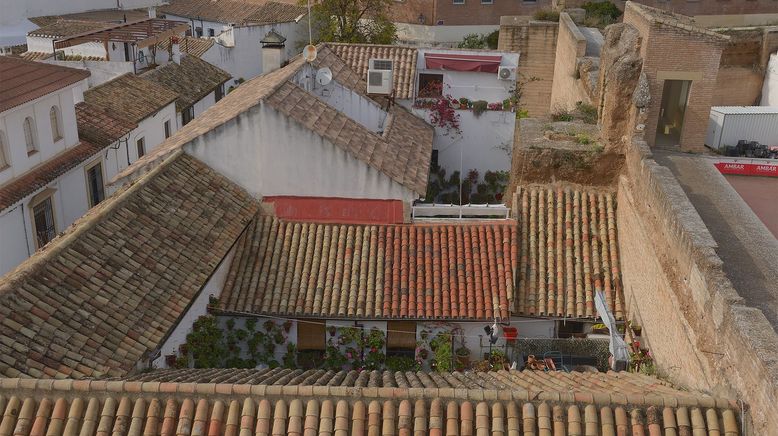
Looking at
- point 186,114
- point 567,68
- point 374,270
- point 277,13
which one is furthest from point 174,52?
point 374,270

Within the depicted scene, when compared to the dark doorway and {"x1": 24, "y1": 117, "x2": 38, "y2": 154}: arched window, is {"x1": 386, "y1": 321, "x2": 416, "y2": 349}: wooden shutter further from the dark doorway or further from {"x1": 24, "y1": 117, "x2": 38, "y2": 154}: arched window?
{"x1": 24, "y1": 117, "x2": 38, "y2": 154}: arched window

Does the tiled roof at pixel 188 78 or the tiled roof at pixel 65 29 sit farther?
the tiled roof at pixel 65 29

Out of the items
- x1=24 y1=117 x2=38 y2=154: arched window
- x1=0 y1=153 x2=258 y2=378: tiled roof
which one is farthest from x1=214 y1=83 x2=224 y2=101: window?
x1=0 y1=153 x2=258 y2=378: tiled roof

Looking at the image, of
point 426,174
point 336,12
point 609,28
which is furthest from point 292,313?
point 336,12

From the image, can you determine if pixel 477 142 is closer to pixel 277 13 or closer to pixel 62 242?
pixel 62 242

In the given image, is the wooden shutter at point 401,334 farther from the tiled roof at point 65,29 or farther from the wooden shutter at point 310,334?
the tiled roof at point 65,29

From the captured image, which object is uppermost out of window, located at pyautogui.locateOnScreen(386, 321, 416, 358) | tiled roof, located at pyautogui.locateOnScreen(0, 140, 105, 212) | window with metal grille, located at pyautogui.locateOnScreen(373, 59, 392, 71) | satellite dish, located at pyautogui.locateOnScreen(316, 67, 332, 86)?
satellite dish, located at pyautogui.locateOnScreen(316, 67, 332, 86)

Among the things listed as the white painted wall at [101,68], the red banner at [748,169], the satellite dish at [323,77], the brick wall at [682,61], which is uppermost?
the brick wall at [682,61]

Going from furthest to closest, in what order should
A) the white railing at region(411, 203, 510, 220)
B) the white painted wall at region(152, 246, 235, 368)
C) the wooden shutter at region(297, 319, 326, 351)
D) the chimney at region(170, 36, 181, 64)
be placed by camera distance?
the chimney at region(170, 36, 181, 64) → the white railing at region(411, 203, 510, 220) → the wooden shutter at region(297, 319, 326, 351) → the white painted wall at region(152, 246, 235, 368)

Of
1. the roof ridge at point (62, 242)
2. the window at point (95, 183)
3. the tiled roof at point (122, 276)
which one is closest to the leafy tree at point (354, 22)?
the window at point (95, 183)
